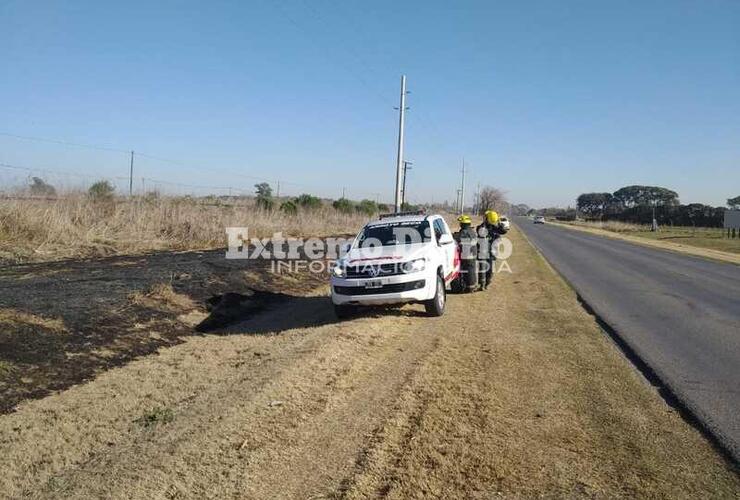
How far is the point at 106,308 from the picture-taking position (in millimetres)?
8422

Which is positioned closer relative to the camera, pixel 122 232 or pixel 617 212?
pixel 122 232

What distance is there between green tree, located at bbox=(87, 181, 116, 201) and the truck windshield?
1233cm

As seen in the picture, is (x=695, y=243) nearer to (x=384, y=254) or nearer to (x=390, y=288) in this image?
(x=384, y=254)

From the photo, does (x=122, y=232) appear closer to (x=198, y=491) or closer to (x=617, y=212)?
(x=198, y=491)

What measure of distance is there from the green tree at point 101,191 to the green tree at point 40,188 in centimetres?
113

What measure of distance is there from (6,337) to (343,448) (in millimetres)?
4850

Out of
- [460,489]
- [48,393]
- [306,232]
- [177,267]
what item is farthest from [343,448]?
[306,232]

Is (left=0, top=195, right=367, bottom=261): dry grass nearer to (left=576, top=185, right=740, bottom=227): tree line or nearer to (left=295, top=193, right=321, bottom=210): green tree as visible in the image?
(left=295, top=193, right=321, bottom=210): green tree

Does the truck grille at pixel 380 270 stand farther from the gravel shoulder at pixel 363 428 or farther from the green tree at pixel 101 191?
the green tree at pixel 101 191

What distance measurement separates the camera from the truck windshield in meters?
10.4

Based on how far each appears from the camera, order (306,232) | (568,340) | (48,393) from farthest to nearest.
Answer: (306,232) → (568,340) → (48,393)

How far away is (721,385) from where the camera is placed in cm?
593

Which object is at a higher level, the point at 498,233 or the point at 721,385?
the point at 498,233

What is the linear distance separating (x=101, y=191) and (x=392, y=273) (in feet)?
48.9
